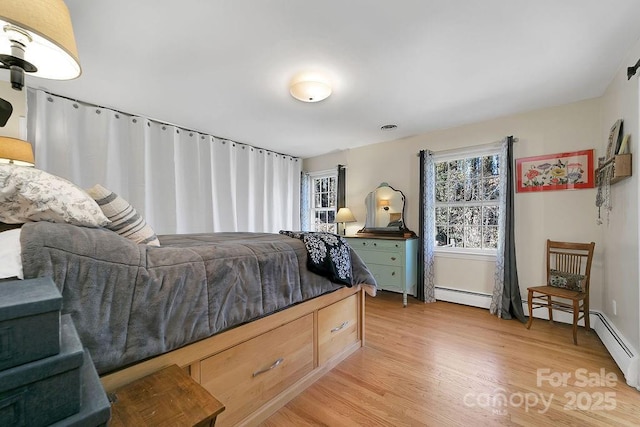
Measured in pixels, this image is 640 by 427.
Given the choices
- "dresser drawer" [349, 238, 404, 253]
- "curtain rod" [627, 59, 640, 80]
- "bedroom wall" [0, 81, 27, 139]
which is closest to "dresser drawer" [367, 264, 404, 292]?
"dresser drawer" [349, 238, 404, 253]

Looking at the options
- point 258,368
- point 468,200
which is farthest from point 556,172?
point 258,368

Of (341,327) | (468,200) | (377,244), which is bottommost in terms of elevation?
(341,327)

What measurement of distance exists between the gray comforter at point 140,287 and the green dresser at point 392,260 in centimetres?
230

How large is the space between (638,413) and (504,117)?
2.83 metres

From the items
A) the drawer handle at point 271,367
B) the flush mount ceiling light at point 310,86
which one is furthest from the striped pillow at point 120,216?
the flush mount ceiling light at point 310,86

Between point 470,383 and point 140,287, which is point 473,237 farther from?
point 140,287

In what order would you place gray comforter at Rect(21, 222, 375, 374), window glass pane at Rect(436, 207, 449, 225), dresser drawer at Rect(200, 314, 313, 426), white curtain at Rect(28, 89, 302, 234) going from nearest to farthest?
gray comforter at Rect(21, 222, 375, 374)
dresser drawer at Rect(200, 314, 313, 426)
white curtain at Rect(28, 89, 302, 234)
window glass pane at Rect(436, 207, 449, 225)

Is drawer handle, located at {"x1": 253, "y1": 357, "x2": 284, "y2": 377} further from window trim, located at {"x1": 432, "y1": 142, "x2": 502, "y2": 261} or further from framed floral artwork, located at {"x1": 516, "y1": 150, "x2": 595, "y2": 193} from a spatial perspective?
framed floral artwork, located at {"x1": 516, "y1": 150, "x2": 595, "y2": 193}

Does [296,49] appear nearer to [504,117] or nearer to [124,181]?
[124,181]

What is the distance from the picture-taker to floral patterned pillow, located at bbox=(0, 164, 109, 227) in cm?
85

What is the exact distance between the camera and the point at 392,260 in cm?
345

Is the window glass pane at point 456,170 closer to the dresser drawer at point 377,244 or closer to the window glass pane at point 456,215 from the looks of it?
the window glass pane at point 456,215

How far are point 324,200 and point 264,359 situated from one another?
12.5 ft

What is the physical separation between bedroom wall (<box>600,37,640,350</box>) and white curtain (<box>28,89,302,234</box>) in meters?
4.10
